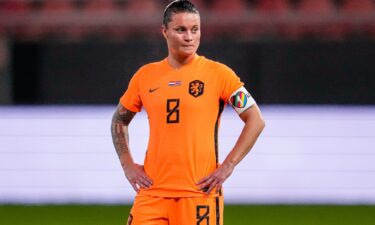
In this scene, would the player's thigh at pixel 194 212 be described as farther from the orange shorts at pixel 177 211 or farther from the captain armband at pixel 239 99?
the captain armband at pixel 239 99

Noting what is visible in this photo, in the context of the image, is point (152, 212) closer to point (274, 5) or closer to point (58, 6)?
point (274, 5)

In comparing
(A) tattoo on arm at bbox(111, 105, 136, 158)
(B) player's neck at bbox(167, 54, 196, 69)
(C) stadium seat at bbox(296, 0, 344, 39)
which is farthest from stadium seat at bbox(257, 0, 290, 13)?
(B) player's neck at bbox(167, 54, 196, 69)

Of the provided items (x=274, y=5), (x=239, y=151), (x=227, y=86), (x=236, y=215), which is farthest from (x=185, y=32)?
(x=274, y=5)

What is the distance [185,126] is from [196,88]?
0.70ft

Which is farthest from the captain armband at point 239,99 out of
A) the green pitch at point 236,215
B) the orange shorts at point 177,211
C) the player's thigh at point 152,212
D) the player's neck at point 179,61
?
the green pitch at point 236,215

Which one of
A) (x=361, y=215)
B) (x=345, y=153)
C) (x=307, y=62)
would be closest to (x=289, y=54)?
(x=307, y=62)

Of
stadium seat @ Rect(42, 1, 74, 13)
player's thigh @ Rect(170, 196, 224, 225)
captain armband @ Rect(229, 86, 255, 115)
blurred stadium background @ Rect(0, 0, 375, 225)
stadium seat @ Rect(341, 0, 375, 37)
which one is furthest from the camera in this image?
A: stadium seat @ Rect(42, 1, 74, 13)

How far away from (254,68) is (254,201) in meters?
1.46

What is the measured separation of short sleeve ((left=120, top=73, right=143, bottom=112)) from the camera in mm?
5691

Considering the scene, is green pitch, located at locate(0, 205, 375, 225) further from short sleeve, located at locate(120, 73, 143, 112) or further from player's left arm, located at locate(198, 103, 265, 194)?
player's left arm, located at locate(198, 103, 265, 194)

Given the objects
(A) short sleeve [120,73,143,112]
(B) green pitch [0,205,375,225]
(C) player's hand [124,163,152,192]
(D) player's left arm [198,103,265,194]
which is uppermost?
(A) short sleeve [120,73,143,112]

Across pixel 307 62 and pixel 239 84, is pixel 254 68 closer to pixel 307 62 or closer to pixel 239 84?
pixel 307 62

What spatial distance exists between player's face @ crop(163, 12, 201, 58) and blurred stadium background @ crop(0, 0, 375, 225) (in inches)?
220

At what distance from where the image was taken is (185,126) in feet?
17.8
